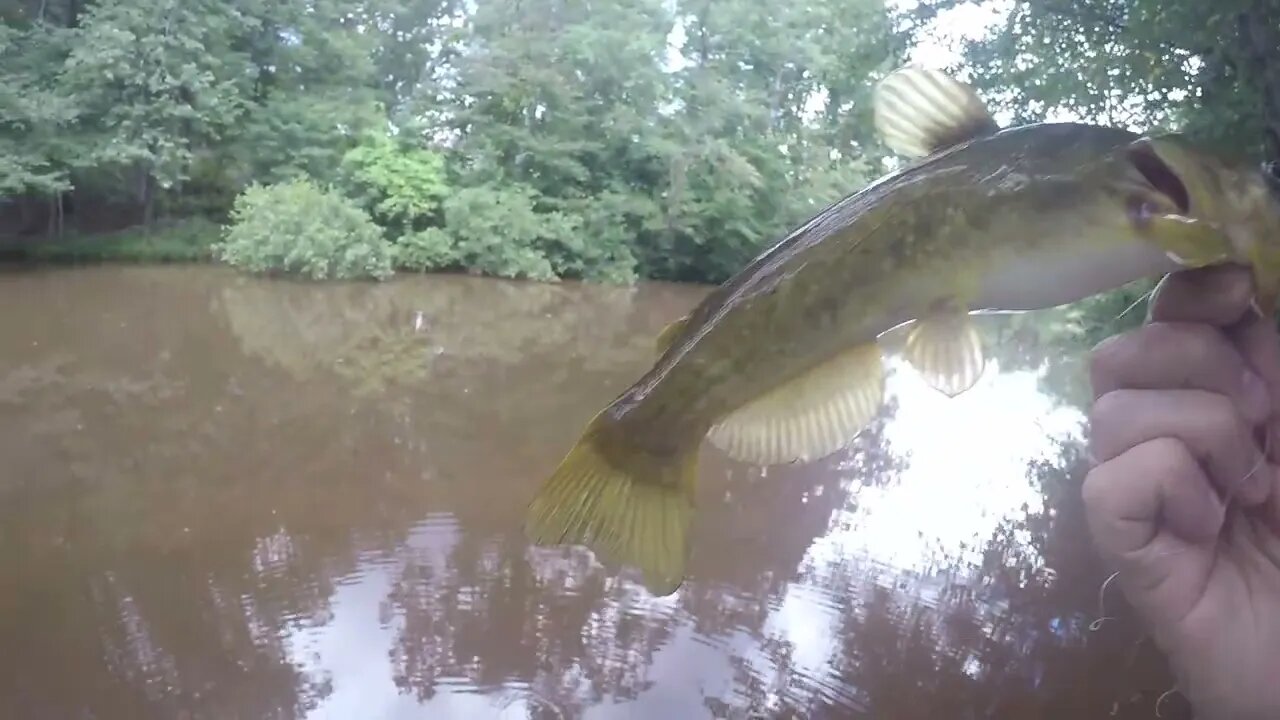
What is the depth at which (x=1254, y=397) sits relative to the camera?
556mm

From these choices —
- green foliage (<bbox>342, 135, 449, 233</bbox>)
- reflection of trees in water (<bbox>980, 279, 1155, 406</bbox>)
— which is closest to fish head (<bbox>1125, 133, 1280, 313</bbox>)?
reflection of trees in water (<bbox>980, 279, 1155, 406</bbox>)

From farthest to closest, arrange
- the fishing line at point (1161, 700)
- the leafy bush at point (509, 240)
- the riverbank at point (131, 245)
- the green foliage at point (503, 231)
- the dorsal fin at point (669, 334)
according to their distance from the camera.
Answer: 1. the riverbank at point (131, 245)
2. the green foliage at point (503, 231)
3. the leafy bush at point (509, 240)
4. the fishing line at point (1161, 700)
5. the dorsal fin at point (669, 334)

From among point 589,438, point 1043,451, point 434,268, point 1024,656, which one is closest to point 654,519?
point 589,438

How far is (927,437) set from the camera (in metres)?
2.33

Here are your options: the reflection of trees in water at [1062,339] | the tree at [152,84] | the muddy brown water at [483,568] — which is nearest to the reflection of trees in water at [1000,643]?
the muddy brown water at [483,568]

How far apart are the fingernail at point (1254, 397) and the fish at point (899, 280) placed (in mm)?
79

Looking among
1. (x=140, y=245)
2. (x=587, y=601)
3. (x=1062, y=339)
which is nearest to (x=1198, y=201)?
(x=587, y=601)

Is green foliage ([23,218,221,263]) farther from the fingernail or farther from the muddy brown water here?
the fingernail

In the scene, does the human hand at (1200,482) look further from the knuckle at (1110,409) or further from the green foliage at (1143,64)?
the green foliage at (1143,64)

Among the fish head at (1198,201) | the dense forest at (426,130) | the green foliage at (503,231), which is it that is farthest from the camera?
the green foliage at (503,231)

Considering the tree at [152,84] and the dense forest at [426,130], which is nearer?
the dense forest at [426,130]

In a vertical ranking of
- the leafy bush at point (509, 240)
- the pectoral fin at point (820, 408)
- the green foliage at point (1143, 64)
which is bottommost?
the pectoral fin at point (820, 408)

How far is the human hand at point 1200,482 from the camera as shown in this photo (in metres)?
0.53

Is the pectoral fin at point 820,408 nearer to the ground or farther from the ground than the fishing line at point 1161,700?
farther from the ground
